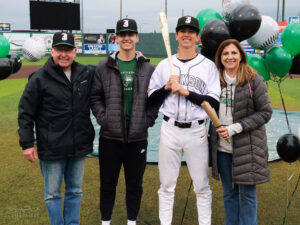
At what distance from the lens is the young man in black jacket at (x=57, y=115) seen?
2785 millimetres

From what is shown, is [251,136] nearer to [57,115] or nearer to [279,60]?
[279,60]

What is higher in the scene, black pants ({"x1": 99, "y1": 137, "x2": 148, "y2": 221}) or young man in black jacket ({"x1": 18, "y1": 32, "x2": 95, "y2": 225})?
young man in black jacket ({"x1": 18, "y1": 32, "x2": 95, "y2": 225})

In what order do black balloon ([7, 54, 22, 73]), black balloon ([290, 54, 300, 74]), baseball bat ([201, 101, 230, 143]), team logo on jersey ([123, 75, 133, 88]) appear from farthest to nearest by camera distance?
black balloon ([7, 54, 22, 73]) → black balloon ([290, 54, 300, 74]) → team logo on jersey ([123, 75, 133, 88]) → baseball bat ([201, 101, 230, 143])

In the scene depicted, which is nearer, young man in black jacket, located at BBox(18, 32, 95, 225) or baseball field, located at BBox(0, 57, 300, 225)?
young man in black jacket, located at BBox(18, 32, 95, 225)

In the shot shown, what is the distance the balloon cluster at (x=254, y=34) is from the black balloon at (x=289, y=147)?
3.18ft

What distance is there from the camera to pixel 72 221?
10.1ft

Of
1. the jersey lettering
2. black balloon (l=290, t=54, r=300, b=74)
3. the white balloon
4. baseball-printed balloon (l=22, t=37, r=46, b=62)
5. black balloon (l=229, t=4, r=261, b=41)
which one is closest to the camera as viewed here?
the jersey lettering

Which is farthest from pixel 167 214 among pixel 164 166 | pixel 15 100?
pixel 15 100

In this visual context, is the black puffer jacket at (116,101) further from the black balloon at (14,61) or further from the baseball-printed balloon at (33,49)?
the baseball-printed balloon at (33,49)

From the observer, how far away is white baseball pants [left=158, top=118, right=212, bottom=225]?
9.47ft

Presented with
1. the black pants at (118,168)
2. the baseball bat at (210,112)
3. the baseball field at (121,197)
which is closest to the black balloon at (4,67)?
the black pants at (118,168)

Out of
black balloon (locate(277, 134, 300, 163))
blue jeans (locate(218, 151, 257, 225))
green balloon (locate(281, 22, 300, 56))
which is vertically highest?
green balloon (locate(281, 22, 300, 56))

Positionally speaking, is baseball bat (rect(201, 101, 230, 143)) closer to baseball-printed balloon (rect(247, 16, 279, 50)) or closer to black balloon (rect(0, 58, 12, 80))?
baseball-printed balloon (rect(247, 16, 279, 50))

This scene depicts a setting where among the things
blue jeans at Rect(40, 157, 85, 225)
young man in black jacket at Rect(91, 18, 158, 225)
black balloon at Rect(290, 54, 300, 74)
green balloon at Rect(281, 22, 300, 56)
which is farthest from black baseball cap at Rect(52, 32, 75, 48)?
black balloon at Rect(290, 54, 300, 74)
